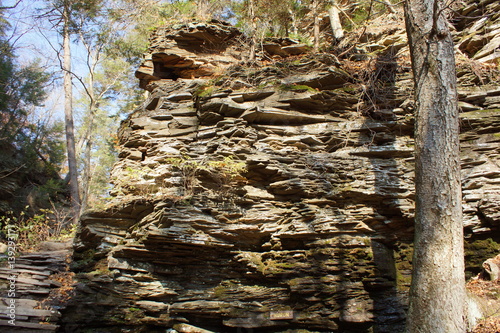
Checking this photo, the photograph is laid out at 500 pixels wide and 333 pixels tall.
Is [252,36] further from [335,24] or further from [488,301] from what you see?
[488,301]

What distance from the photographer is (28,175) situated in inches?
→ 601

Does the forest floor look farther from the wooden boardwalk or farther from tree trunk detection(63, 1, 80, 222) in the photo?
tree trunk detection(63, 1, 80, 222)

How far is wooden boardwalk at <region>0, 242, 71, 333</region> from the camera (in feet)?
17.9

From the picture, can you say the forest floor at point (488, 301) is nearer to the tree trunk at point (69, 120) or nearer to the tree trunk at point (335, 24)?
the tree trunk at point (335, 24)

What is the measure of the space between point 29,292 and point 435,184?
26.5 feet

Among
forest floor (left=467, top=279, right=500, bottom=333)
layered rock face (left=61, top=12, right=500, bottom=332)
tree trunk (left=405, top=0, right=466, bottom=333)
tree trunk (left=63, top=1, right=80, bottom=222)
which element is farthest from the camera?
tree trunk (left=63, top=1, right=80, bottom=222)

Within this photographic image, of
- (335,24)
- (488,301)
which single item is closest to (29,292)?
(488,301)

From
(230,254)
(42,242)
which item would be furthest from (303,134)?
(42,242)

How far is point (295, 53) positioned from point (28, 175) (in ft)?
48.0

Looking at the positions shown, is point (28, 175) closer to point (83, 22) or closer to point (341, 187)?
point (83, 22)

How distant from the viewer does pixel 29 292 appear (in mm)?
6211

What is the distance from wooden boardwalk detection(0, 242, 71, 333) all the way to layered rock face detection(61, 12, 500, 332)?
441 millimetres

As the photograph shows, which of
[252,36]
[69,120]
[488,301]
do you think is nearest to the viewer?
[488,301]

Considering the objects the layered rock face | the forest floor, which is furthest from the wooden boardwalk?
the forest floor
